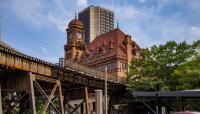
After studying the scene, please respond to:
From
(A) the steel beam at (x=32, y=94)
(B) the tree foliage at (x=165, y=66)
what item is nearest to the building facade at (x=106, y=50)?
(B) the tree foliage at (x=165, y=66)

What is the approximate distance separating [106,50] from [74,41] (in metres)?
19.7

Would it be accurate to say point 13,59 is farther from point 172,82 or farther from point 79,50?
point 79,50

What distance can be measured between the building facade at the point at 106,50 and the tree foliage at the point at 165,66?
3479 centimetres

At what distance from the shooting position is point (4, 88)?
39594 mm

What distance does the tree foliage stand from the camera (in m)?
53.8

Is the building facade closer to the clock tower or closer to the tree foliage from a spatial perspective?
the clock tower

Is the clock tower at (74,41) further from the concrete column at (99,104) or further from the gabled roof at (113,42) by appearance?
the concrete column at (99,104)

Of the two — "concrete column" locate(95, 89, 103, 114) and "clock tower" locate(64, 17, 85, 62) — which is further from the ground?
"clock tower" locate(64, 17, 85, 62)

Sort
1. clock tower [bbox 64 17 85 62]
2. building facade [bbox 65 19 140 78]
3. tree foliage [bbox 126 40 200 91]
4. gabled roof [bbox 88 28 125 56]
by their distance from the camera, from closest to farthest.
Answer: tree foliage [bbox 126 40 200 91]
building facade [bbox 65 19 140 78]
gabled roof [bbox 88 28 125 56]
clock tower [bbox 64 17 85 62]

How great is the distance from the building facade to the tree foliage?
3479cm

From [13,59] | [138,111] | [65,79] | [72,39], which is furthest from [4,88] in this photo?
[72,39]

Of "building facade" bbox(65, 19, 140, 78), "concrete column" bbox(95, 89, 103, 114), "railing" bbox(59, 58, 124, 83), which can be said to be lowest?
"concrete column" bbox(95, 89, 103, 114)

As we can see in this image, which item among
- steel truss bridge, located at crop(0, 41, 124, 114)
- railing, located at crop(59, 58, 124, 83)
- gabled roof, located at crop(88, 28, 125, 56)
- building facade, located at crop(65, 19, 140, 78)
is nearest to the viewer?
steel truss bridge, located at crop(0, 41, 124, 114)

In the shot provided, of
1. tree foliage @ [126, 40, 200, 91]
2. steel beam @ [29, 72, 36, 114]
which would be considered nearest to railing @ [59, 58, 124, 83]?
tree foliage @ [126, 40, 200, 91]
